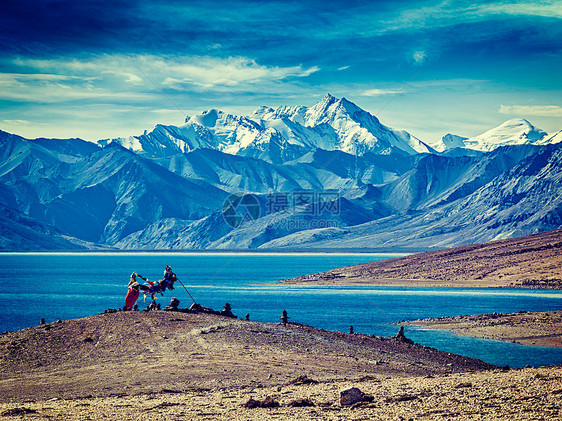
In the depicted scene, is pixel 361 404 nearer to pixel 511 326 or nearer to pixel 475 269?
pixel 511 326

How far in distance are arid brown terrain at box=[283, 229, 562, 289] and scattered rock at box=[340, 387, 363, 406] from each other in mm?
122239

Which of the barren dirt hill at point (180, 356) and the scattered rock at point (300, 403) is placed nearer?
the scattered rock at point (300, 403)

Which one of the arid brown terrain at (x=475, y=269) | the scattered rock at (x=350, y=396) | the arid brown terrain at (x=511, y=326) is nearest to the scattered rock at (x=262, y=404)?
the scattered rock at (x=350, y=396)

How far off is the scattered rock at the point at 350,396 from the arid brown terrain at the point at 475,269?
122 meters

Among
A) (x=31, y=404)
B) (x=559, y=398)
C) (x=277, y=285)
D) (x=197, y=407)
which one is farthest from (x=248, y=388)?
(x=277, y=285)

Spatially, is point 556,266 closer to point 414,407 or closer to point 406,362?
point 406,362

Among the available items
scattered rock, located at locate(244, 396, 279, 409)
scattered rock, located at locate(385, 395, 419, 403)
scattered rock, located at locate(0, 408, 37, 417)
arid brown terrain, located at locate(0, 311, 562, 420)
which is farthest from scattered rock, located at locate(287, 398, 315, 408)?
scattered rock, located at locate(0, 408, 37, 417)

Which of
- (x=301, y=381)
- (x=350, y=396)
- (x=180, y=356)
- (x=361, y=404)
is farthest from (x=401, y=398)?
(x=180, y=356)

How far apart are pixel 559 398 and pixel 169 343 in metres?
24.5

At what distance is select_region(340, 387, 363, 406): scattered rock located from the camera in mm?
27000

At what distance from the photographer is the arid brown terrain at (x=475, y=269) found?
15112 cm

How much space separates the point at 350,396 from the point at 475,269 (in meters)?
147

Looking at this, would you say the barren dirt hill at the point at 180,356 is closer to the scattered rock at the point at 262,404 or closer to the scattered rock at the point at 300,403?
the scattered rock at the point at 262,404

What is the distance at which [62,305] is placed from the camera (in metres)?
106
